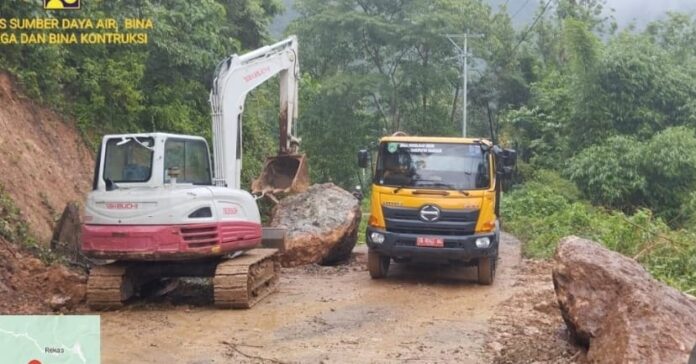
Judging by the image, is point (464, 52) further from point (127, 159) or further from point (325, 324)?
point (325, 324)

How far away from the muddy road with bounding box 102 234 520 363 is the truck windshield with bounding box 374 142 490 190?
1.63 meters

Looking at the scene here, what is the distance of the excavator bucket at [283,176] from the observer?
46.5ft

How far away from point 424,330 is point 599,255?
94.3 inches

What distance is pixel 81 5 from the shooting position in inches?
557

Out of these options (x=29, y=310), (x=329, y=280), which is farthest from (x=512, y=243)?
(x=29, y=310)

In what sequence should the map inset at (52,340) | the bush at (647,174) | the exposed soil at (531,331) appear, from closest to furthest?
the map inset at (52,340)
the exposed soil at (531,331)
the bush at (647,174)

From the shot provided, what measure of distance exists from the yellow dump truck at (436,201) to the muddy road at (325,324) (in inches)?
24.2

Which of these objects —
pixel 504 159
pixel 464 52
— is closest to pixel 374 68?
pixel 464 52

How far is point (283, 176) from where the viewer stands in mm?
14664

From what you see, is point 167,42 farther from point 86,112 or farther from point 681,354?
point 681,354

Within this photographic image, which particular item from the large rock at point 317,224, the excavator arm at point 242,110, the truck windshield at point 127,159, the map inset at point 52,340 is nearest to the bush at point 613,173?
the large rock at point 317,224

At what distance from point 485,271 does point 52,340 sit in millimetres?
9199

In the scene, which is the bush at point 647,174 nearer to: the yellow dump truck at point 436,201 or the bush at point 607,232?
the bush at point 607,232

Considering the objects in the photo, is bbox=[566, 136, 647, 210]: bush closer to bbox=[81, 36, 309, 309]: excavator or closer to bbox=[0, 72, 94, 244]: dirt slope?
bbox=[81, 36, 309, 309]: excavator
